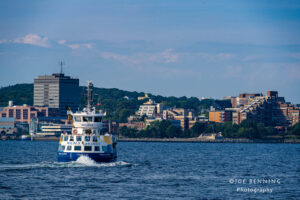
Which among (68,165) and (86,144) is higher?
(86,144)

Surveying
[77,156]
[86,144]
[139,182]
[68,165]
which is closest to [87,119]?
[86,144]

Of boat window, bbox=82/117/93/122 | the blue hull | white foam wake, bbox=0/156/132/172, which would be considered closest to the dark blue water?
white foam wake, bbox=0/156/132/172

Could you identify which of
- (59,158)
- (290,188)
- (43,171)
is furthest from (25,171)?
(290,188)

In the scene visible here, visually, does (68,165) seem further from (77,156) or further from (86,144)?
(86,144)

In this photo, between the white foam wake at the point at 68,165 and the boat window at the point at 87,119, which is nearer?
the white foam wake at the point at 68,165

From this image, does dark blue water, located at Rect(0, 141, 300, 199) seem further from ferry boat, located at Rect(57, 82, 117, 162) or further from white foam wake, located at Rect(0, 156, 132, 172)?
ferry boat, located at Rect(57, 82, 117, 162)

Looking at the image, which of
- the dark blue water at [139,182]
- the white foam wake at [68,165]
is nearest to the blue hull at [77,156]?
the white foam wake at [68,165]

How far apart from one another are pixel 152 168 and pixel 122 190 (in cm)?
3007

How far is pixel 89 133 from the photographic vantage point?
107750 millimetres

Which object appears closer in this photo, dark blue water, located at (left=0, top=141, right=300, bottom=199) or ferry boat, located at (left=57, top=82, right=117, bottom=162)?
dark blue water, located at (left=0, top=141, right=300, bottom=199)

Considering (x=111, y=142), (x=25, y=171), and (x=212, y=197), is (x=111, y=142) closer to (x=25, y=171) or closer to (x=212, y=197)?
→ (x=25, y=171)

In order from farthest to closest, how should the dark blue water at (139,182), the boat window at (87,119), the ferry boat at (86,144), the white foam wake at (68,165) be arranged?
the boat window at (87,119) → the ferry boat at (86,144) → the white foam wake at (68,165) → the dark blue water at (139,182)

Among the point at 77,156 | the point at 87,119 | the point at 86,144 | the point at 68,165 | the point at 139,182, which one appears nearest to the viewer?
the point at 139,182

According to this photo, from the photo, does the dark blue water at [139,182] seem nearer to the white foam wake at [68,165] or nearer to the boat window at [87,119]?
the white foam wake at [68,165]
